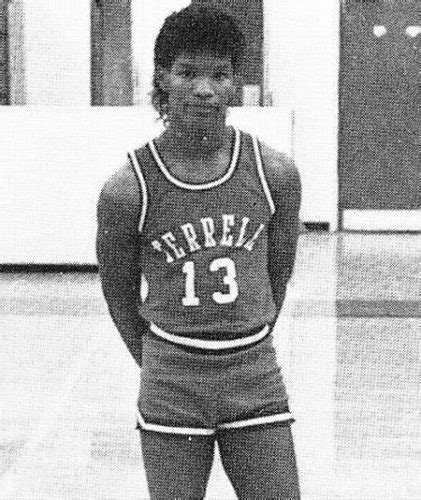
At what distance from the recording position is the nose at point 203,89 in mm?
2104

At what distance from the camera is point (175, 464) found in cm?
213

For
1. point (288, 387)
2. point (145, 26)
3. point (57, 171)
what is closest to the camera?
point (288, 387)

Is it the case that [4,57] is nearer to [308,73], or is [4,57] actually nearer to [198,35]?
[308,73]

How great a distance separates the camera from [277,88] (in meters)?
14.3

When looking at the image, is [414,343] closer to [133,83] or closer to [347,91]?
[133,83]

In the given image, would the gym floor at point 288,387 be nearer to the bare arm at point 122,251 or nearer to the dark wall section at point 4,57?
the bare arm at point 122,251

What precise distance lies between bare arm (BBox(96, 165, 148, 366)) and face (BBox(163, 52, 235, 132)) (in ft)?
0.54

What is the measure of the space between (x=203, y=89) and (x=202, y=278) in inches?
14.1

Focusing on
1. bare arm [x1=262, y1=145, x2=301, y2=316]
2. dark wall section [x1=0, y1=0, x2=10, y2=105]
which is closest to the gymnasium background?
dark wall section [x1=0, y1=0, x2=10, y2=105]

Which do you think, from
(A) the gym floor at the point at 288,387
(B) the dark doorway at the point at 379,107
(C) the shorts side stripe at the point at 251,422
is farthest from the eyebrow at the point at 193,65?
(B) the dark doorway at the point at 379,107

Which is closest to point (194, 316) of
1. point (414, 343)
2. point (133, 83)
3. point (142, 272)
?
point (142, 272)

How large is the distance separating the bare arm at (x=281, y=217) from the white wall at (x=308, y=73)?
11864 millimetres

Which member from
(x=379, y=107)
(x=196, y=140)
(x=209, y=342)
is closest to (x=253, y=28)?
(x=379, y=107)

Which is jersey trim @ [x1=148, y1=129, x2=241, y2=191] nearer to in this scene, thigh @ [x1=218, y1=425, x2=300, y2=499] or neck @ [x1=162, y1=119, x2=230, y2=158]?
neck @ [x1=162, y1=119, x2=230, y2=158]
